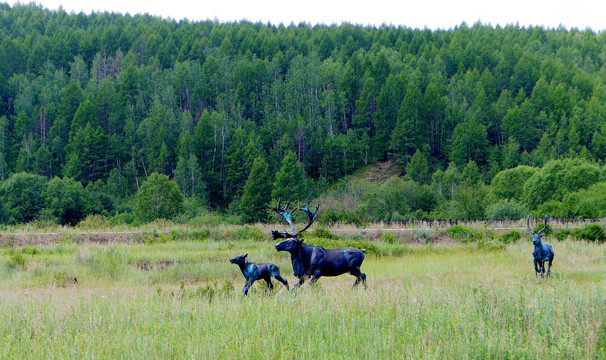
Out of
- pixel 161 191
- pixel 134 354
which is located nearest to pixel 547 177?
pixel 161 191

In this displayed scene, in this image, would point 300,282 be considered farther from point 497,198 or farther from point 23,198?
point 23,198

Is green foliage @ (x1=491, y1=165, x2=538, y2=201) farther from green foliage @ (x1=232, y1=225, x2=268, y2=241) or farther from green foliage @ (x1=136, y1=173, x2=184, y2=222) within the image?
green foliage @ (x1=232, y1=225, x2=268, y2=241)

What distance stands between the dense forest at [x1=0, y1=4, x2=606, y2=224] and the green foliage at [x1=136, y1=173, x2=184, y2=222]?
17.1 inches

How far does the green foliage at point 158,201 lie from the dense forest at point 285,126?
17.1 inches

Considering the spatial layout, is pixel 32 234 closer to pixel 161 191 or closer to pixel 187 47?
pixel 161 191

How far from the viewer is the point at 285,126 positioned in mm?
103250

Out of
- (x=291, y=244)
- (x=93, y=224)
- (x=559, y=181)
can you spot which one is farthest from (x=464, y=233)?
(x=559, y=181)

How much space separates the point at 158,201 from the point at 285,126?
46576 millimetres

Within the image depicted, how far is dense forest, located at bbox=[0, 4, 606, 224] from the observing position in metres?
67.8

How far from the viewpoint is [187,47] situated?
143000 millimetres

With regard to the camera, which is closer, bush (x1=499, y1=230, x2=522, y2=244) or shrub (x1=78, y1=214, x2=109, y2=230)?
bush (x1=499, y1=230, x2=522, y2=244)

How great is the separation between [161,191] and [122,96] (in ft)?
207

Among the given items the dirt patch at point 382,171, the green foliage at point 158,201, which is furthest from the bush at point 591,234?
the dirt patch at point 382,171

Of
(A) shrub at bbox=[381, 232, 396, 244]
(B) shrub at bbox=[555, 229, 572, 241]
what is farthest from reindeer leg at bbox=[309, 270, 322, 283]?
(B) shrub at bbox=[555, 229, 572, 241]
